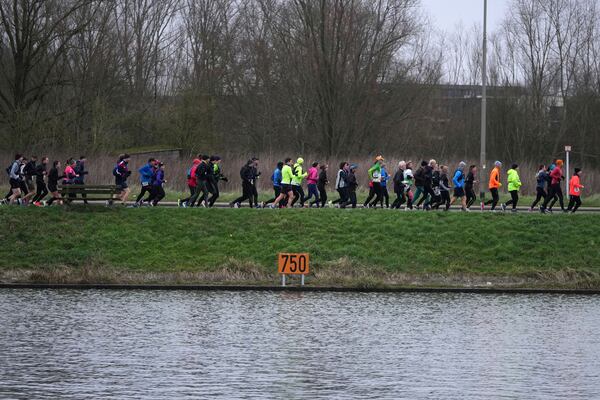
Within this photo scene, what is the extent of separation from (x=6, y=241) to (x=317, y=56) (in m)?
36.4

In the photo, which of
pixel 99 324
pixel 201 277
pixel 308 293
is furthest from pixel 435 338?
pixel 201 277

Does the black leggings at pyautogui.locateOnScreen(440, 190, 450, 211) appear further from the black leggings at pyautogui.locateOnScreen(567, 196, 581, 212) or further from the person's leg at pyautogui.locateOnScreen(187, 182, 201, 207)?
the person's leg at pyautogui.locateOnScreen(187, 182, 201, 207)

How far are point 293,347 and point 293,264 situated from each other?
961 cm

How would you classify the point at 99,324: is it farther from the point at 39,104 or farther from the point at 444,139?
the point at 444,139

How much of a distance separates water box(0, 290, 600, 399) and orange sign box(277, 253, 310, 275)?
1.75 m

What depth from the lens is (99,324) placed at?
778 inches

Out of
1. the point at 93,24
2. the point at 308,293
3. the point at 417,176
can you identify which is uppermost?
the point at 93,24

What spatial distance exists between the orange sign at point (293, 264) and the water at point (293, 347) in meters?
1.75

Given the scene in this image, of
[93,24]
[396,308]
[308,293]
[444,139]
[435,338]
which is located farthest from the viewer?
[444,139]

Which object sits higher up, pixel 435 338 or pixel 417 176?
pixel 417 176

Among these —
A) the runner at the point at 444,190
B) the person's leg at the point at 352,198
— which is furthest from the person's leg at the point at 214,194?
the runner at the point at 444,190

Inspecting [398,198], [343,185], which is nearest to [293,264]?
[343,185]

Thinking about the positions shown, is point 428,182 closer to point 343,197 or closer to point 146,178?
point 343,197

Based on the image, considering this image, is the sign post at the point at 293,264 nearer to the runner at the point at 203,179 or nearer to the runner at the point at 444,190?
the runner at the point at 203,179
